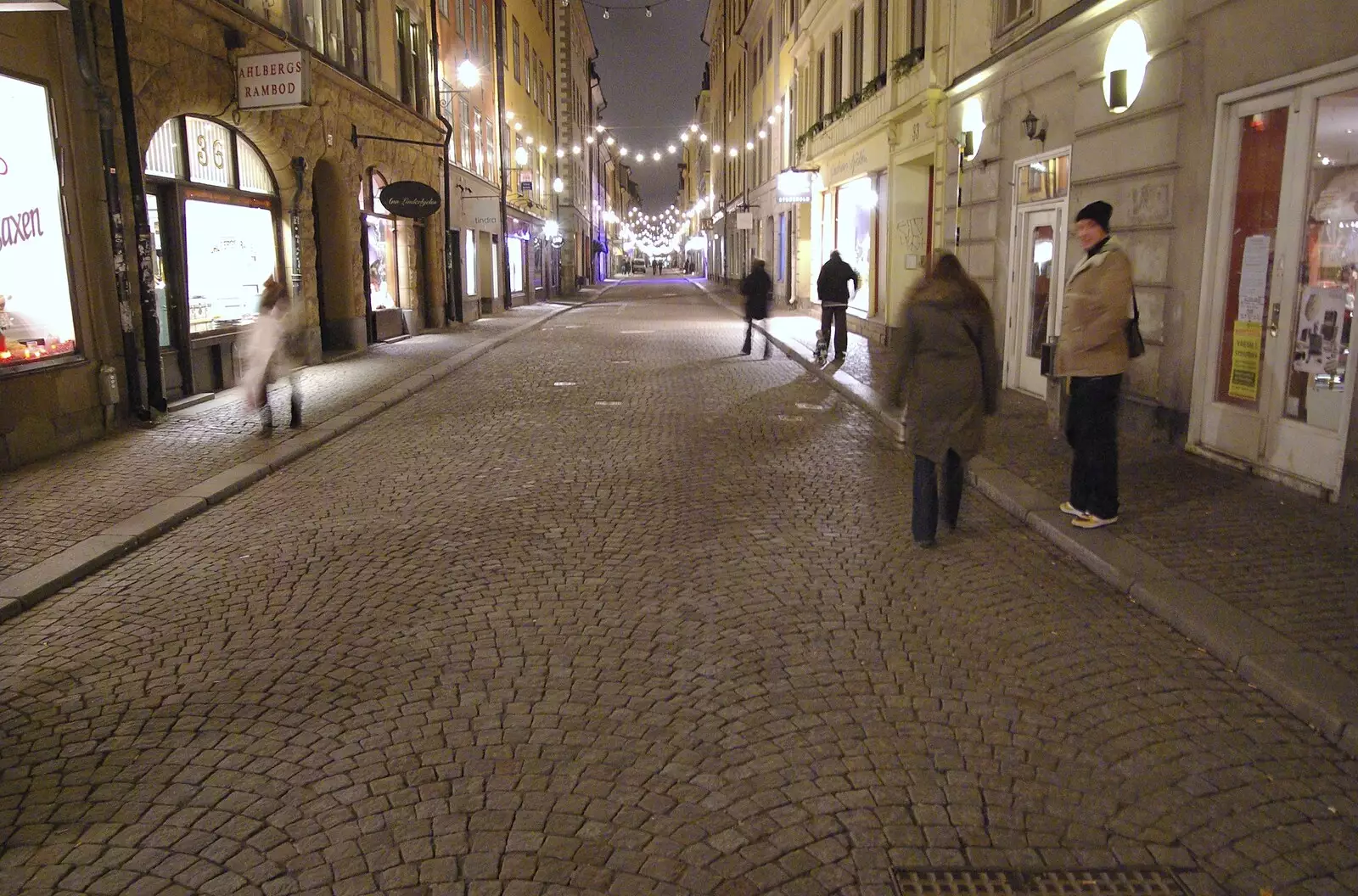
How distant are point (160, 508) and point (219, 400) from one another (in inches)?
Result: 218

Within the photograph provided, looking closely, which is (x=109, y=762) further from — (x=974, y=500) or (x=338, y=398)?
(x=338, y=398)

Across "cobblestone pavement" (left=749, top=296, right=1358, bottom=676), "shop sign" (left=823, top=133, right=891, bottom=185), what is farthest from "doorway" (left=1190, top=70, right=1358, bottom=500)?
"shop sign" (left=823, top=133, right=891, bottom=185)

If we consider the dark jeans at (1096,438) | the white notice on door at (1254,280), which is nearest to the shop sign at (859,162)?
the white notice on door at (1254,280)

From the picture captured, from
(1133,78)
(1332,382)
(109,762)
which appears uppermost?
(1133,78)

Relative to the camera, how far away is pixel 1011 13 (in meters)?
12.5

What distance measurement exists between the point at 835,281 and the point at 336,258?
8959 mm

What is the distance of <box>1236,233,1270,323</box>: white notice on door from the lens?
294 inches

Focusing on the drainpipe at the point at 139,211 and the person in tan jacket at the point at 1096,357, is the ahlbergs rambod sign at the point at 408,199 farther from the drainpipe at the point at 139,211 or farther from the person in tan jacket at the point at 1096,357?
the person in tan jacket at the point at 1096,357

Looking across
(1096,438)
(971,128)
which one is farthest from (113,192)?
(971,128)

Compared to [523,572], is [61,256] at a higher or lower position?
higher

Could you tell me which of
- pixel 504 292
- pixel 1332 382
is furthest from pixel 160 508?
pixel 504 292

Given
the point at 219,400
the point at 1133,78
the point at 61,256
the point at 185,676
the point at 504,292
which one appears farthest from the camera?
the point at 504,292

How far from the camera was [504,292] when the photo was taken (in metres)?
32.7

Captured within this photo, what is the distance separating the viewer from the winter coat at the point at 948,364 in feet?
19.6
